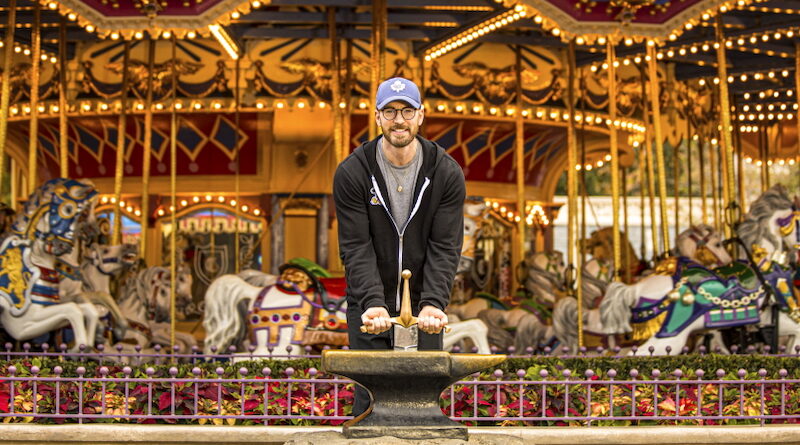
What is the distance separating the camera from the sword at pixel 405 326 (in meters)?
3.91

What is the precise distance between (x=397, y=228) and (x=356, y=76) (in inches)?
475

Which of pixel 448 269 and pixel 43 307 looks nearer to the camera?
pixel 448 269

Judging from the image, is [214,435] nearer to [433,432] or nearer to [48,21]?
[433,432]

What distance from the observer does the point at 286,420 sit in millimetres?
7633

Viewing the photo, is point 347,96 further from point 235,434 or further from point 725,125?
point 235,434

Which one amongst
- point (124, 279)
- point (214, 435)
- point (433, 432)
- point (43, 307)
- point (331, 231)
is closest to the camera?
point (433, 432)

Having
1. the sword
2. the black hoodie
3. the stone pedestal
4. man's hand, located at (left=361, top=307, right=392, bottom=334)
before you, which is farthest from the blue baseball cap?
the stone pedestal

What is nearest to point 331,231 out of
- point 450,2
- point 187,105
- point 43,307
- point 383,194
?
point 187,105

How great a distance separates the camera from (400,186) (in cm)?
425

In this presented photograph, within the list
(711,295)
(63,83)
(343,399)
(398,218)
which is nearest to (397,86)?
(398,218)

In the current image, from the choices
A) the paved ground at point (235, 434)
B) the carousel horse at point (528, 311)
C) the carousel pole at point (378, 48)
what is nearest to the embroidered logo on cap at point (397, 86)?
the paved ground at point (235, 434)

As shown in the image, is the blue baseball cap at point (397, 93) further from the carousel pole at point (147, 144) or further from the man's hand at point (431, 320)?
the carousel pole at point (147, 144)

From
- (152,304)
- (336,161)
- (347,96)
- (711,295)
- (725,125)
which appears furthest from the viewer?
(347,96)

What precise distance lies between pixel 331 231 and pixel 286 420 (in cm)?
949
